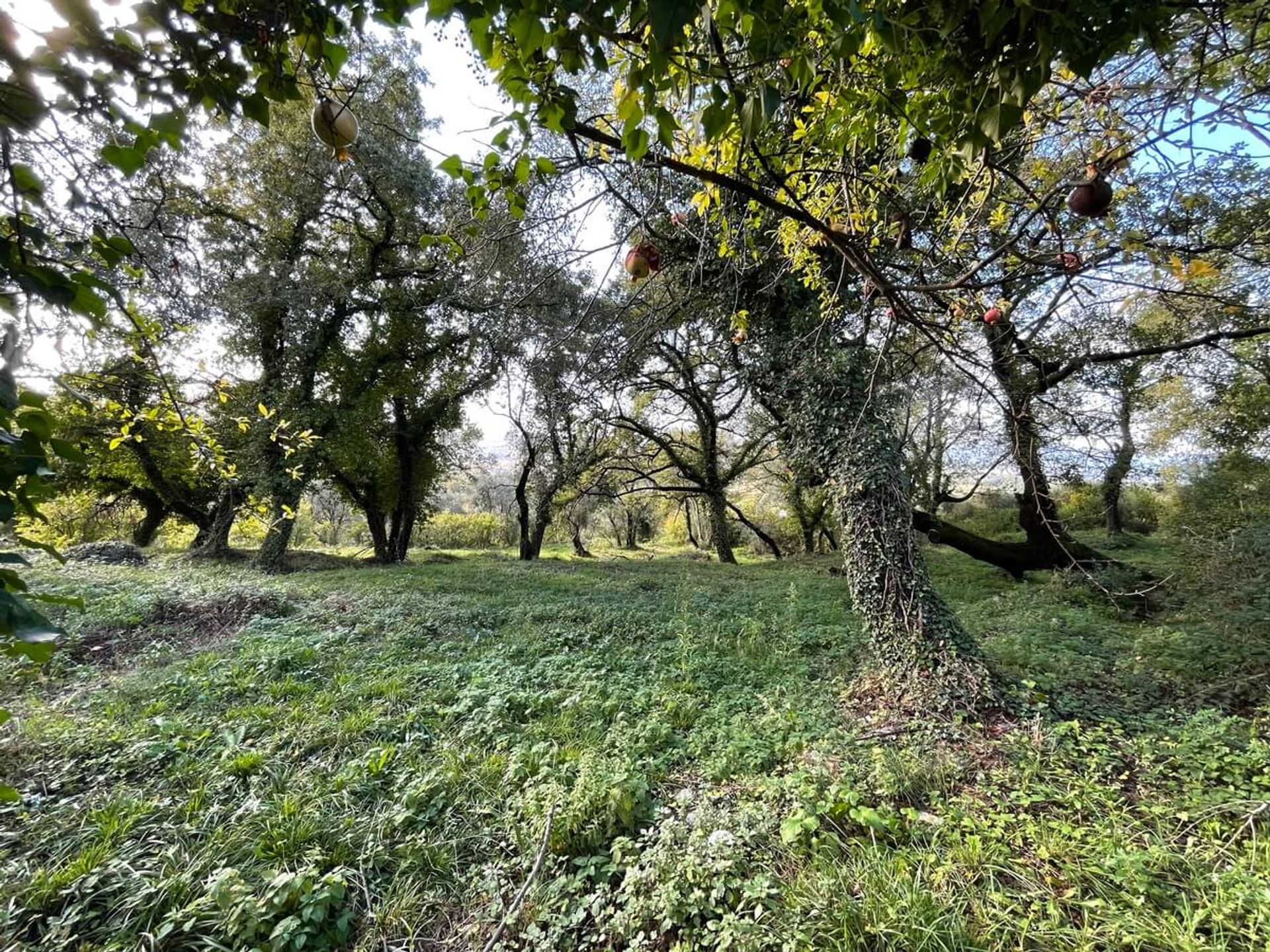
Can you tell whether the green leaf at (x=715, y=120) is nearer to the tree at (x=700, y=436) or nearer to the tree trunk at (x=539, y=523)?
the tree at (x=700, y=436)

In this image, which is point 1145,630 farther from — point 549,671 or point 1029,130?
point 549,671

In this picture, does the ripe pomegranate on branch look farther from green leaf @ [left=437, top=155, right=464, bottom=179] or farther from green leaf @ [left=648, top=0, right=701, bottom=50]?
green leaf @ [left=648, top=0, right=701, bottom=50]

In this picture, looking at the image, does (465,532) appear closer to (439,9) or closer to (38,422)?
(38,422)

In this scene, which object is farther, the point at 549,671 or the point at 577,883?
the point at 549,671

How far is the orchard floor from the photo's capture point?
5.56 feet

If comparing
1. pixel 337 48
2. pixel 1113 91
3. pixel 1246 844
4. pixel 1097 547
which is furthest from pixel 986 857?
pixel 1097 547

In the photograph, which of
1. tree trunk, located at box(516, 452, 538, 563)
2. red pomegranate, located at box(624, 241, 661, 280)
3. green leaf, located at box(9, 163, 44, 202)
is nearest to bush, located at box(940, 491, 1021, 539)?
tree trunk, located at box(516, 452, 538, 563)

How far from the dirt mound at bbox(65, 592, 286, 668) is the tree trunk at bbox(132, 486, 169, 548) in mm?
9474

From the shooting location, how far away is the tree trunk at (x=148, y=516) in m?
12.6

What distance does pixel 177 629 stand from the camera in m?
5.05

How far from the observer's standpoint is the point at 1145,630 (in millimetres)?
4449

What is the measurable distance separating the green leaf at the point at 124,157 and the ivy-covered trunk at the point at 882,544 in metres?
3.55

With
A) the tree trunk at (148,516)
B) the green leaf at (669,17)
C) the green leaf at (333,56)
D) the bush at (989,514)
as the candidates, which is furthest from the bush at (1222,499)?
the tree trunk at (148,516)

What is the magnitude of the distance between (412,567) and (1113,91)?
1214 centimetres
